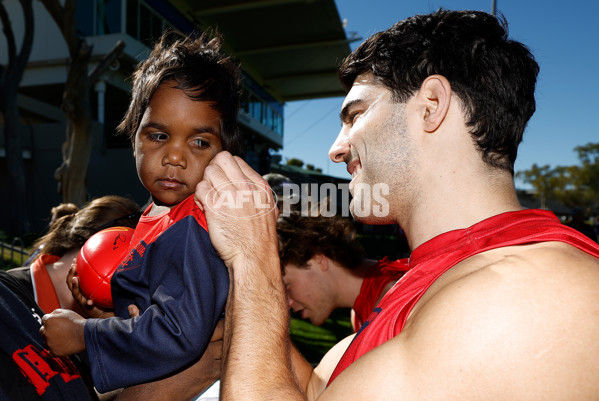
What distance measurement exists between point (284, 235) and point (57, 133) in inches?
734

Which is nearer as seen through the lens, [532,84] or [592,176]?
[532,84]

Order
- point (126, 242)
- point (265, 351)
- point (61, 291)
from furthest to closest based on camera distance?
1. point (61, 291)
2. point (126, 242)
3. point (265, 351)

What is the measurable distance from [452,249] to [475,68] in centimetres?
76

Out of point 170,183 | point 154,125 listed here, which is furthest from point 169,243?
point 154,125

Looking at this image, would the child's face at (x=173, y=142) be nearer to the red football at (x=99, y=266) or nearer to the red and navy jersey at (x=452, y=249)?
the red football at (x=99, y=266)

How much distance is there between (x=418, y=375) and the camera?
3.32ft

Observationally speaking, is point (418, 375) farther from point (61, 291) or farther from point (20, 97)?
point (20, 97)

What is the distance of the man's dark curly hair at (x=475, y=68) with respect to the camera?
5.03ft

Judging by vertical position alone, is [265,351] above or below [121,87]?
below

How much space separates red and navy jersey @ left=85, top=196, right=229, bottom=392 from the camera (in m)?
1.42

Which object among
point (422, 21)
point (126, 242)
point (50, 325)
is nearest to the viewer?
point (50, 325)

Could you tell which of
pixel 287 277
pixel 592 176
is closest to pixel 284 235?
pixel 287 277

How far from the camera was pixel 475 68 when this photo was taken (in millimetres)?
1562

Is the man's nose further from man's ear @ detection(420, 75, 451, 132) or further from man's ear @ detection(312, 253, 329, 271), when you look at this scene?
man's ear @ detection(312, 253, 329, 271)
